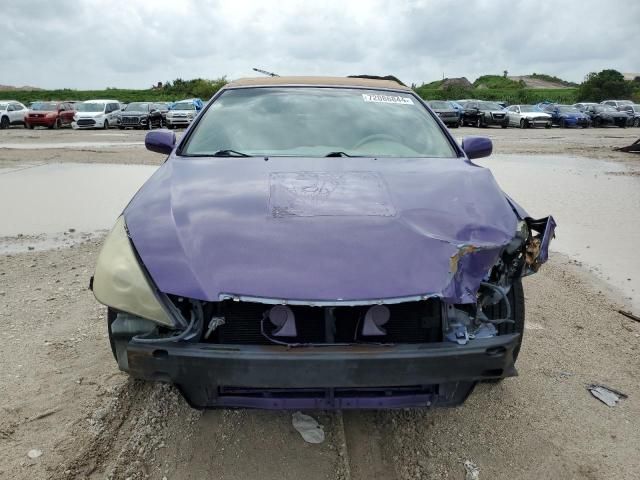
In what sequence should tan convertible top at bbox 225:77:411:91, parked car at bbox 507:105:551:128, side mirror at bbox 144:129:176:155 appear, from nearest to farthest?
side mirror at bbox 144:129:176:155
tan convertible top at bbox 225:77:411:91
parked car at bbox 507:105:551:128

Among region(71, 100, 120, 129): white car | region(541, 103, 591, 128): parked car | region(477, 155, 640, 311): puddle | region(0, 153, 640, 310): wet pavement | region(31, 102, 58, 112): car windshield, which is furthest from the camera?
region(541, 103, 591, 128): parked car

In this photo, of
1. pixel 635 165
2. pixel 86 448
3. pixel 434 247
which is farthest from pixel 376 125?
pixel 635 165

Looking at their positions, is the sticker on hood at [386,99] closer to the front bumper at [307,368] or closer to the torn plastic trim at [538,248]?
the torn plastic trim at [538,248]

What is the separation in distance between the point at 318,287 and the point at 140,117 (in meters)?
28.0

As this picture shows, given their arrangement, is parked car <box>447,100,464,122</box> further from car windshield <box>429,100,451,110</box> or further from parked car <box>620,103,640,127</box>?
parked car <box>620,103,640,127</box>

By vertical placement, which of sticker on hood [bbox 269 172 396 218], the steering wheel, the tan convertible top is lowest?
sticker on hood [bbox 269 172 396 218]

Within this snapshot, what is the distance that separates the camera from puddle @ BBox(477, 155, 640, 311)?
18.3ft

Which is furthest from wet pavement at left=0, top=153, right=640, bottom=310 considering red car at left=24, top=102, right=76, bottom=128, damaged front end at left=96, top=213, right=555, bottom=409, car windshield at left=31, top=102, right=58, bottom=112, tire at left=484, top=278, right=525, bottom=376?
car windshield at left=31, top=102, right=58, bottom=112

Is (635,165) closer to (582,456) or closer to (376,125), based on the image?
(376,125)

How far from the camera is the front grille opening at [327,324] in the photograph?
2.27 meters

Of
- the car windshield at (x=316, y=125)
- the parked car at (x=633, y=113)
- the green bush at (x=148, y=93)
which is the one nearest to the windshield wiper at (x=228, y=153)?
the car windshield at (x=316, y=125)

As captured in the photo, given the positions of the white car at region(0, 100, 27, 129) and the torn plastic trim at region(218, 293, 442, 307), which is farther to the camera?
the white car at region(0, 100, 27, 129)

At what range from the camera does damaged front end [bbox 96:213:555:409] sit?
6.89 ft

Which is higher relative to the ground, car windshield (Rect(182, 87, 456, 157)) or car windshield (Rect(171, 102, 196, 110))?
car windshield (Rect(182, 87, 456, 157))
